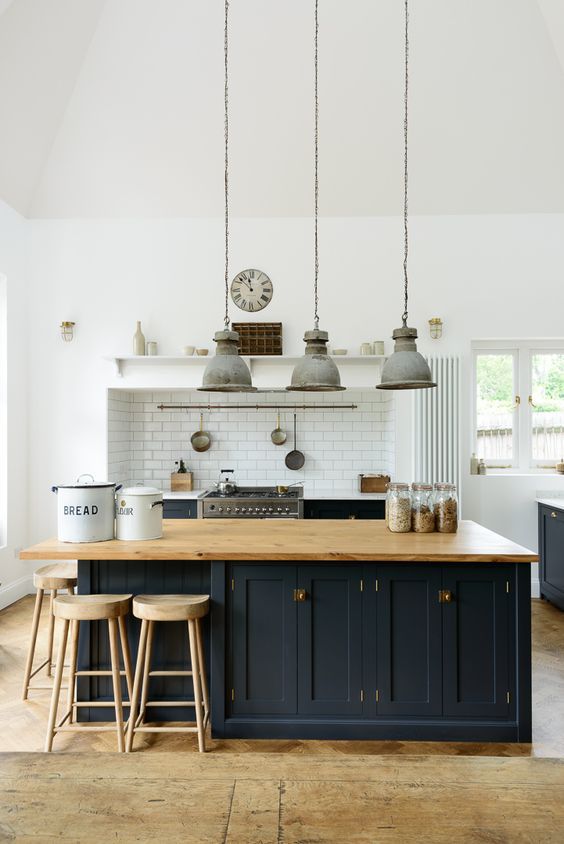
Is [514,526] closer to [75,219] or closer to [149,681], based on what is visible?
[149,681]

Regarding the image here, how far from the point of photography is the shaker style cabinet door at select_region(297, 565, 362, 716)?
331 centimetres

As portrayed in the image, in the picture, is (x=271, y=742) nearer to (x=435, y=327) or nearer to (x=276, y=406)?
(x=276, y=406)

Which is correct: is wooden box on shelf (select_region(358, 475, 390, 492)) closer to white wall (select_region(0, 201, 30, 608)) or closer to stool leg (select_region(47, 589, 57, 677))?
stool leg (select_region(47, 589, 57, 677))

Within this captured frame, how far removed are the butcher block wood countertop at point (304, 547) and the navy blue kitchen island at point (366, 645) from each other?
0.03m

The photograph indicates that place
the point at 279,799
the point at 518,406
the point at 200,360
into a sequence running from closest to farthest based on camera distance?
the point at 279,799 < the point at 200,360 < the point at 518,406

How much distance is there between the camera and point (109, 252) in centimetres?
630

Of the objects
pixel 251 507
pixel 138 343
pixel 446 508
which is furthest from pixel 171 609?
pixel 138 343

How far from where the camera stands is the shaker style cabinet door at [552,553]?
18.4ft

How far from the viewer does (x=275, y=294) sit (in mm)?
6223

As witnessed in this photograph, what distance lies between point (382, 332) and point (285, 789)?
5.15 m

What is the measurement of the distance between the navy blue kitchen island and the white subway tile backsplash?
3301mm

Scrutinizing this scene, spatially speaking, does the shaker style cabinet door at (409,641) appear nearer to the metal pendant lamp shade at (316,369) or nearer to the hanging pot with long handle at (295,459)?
the metal pendant lamp shade at (316,369)

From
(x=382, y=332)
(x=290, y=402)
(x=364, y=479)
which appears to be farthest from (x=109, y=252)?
(x=364, y=479)

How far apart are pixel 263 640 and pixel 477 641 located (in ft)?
3.70
